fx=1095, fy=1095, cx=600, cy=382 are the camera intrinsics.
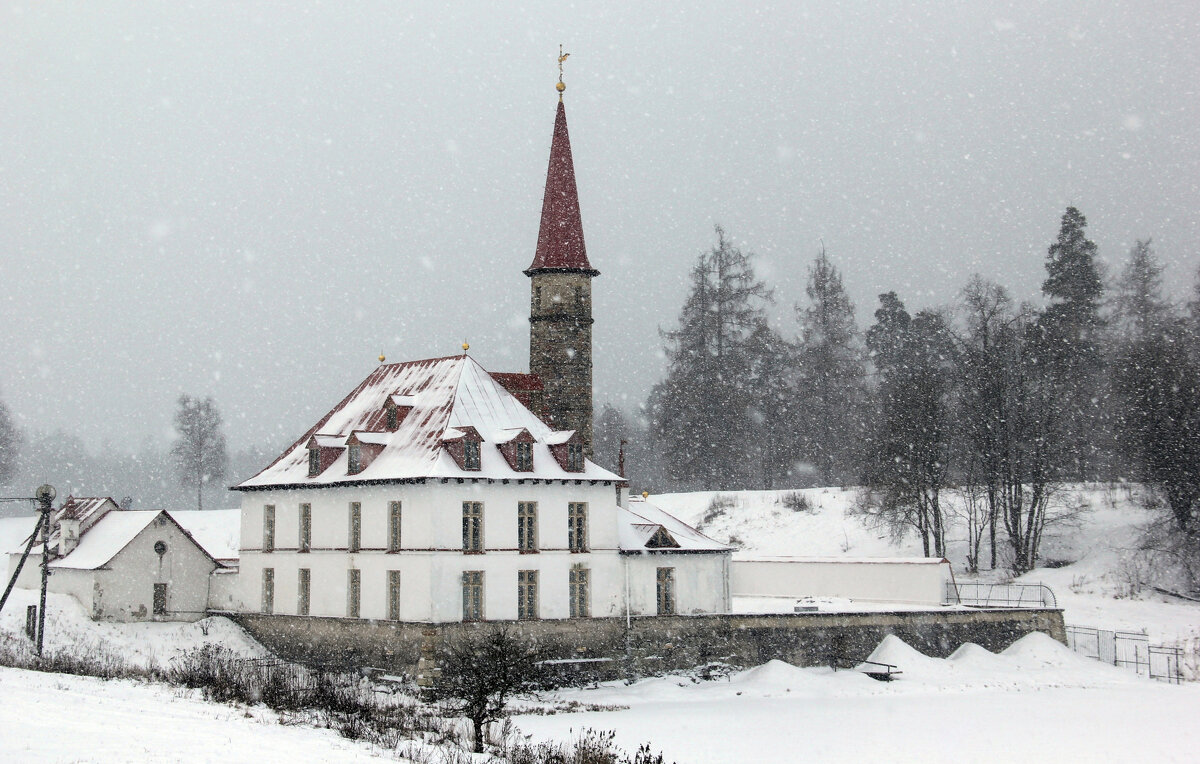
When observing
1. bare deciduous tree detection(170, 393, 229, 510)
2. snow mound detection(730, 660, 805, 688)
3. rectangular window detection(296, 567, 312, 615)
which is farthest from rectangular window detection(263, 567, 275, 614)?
bare deciduous tree detection(170, 393, 229, 510)

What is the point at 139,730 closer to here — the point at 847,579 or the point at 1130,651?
the point at 847,579

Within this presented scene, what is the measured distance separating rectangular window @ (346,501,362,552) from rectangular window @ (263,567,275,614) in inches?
222

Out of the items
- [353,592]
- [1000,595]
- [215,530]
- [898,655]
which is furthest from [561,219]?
[215,530]

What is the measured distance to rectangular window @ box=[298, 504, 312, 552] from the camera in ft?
128

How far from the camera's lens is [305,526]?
3941cm

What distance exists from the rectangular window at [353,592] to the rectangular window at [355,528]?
0.77m

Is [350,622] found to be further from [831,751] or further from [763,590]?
[763,590]

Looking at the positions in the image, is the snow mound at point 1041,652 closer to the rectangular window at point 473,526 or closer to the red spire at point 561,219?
the rectangular window at point 473,526

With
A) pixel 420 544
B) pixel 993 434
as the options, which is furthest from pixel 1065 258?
pixel 420 544

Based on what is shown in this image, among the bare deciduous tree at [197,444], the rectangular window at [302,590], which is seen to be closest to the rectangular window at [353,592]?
the rectangular window at [302,590]

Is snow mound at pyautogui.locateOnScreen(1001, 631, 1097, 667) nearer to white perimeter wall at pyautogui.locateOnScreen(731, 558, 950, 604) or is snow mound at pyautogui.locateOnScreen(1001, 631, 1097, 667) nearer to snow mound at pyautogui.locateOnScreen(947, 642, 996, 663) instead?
snow mound at pyautogui.locateOnScreen(947, 642, 996, 663)

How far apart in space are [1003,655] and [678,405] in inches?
1130

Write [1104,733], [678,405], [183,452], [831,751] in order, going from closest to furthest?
[831,751], [1104,733], [678,405], [183,452]

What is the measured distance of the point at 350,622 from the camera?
3591 cm
